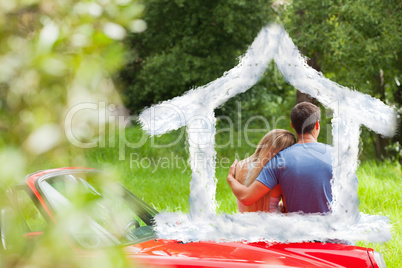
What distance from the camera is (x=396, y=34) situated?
893 cm

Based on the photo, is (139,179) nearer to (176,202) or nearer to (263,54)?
(176,202)

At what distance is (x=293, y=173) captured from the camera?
10.7 feet

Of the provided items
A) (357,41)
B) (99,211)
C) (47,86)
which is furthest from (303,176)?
(357,41)

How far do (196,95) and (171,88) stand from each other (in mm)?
10725

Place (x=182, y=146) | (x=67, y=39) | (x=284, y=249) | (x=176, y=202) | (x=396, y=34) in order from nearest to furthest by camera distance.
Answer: (x=67, y=39) < (x=284, y=249) < (x=176, y=202) < (x=396, y=34) < (x=182, y=146)

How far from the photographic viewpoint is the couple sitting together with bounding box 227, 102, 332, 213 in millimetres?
3262

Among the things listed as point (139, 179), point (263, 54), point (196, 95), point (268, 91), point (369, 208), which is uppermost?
point (268, 91)

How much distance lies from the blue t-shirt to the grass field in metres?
1.16

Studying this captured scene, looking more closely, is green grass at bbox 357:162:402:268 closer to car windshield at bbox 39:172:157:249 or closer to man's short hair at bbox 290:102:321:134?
man's short hair at bbox 290:102:321:134

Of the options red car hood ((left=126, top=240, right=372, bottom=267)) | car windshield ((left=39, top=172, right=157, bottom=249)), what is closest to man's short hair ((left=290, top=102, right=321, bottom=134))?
red car hood ((left=126, top=240, right=372, bottom=267))

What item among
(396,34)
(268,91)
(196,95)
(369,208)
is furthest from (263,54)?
(268,91)

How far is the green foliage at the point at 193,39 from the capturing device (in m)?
13.1

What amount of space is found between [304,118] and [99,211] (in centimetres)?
195

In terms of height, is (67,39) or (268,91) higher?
(268,91)
